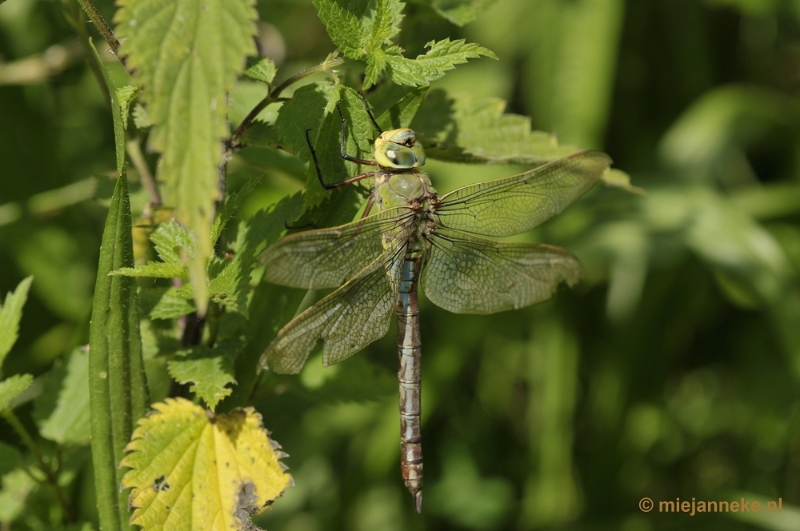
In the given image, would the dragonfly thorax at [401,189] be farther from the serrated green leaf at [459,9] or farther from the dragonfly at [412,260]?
the serrated green leaf at [459,9]

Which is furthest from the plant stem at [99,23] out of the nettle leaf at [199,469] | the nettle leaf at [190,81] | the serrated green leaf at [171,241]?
the nettle leaf at [199,469]

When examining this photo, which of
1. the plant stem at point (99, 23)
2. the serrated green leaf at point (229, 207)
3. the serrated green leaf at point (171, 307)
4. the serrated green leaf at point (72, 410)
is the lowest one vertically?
the serrated green leaf at point (72, 410)

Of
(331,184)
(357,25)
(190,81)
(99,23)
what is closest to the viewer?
(190,81)

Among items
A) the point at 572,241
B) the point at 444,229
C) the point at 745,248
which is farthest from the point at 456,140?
the point at 745,248

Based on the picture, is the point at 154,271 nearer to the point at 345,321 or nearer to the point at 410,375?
the point at 345,321

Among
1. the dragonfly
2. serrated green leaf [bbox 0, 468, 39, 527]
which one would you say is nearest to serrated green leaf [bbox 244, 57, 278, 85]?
the dragonfly

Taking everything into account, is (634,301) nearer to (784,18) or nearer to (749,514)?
(749,514)

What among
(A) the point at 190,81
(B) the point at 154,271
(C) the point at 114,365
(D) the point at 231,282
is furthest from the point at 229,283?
(A) the point at 190,81
